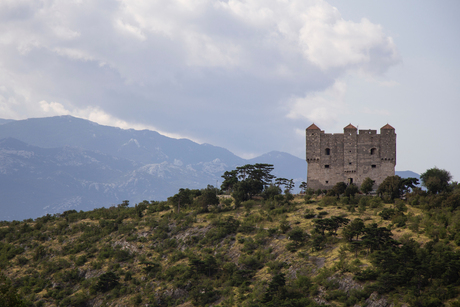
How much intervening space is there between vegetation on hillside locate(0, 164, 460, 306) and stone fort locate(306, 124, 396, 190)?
4.44 m

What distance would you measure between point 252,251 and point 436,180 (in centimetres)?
3094

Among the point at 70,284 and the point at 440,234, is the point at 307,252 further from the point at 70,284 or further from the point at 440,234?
the point at 70,284

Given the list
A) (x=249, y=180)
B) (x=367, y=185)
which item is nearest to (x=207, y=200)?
(x=249, y=180)

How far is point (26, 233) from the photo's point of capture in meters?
79.8

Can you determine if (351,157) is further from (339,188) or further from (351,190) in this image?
(351,190)

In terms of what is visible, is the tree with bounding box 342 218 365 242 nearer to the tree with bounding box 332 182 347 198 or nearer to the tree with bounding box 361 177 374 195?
the tree with bounding box 361 177 374 195

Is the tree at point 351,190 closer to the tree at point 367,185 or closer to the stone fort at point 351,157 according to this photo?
the tree at point 367,185

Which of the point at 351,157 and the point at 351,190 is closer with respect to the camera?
the point at 351,190

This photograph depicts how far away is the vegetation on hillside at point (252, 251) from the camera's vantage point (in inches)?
1606

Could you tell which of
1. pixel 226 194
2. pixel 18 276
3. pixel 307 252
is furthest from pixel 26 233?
pixel 307 252

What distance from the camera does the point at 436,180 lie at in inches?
2437

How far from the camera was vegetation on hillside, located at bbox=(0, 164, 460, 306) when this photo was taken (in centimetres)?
4078

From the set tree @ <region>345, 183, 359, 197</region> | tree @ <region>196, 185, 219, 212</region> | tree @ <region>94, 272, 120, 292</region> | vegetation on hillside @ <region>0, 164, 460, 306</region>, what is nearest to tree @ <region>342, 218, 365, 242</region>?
vegetation on hillside @ <region>0, 164, 460, 306</region>

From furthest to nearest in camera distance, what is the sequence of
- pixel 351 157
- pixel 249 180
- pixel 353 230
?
pixel 249 180
pixel 351 157
pixel 353 230
